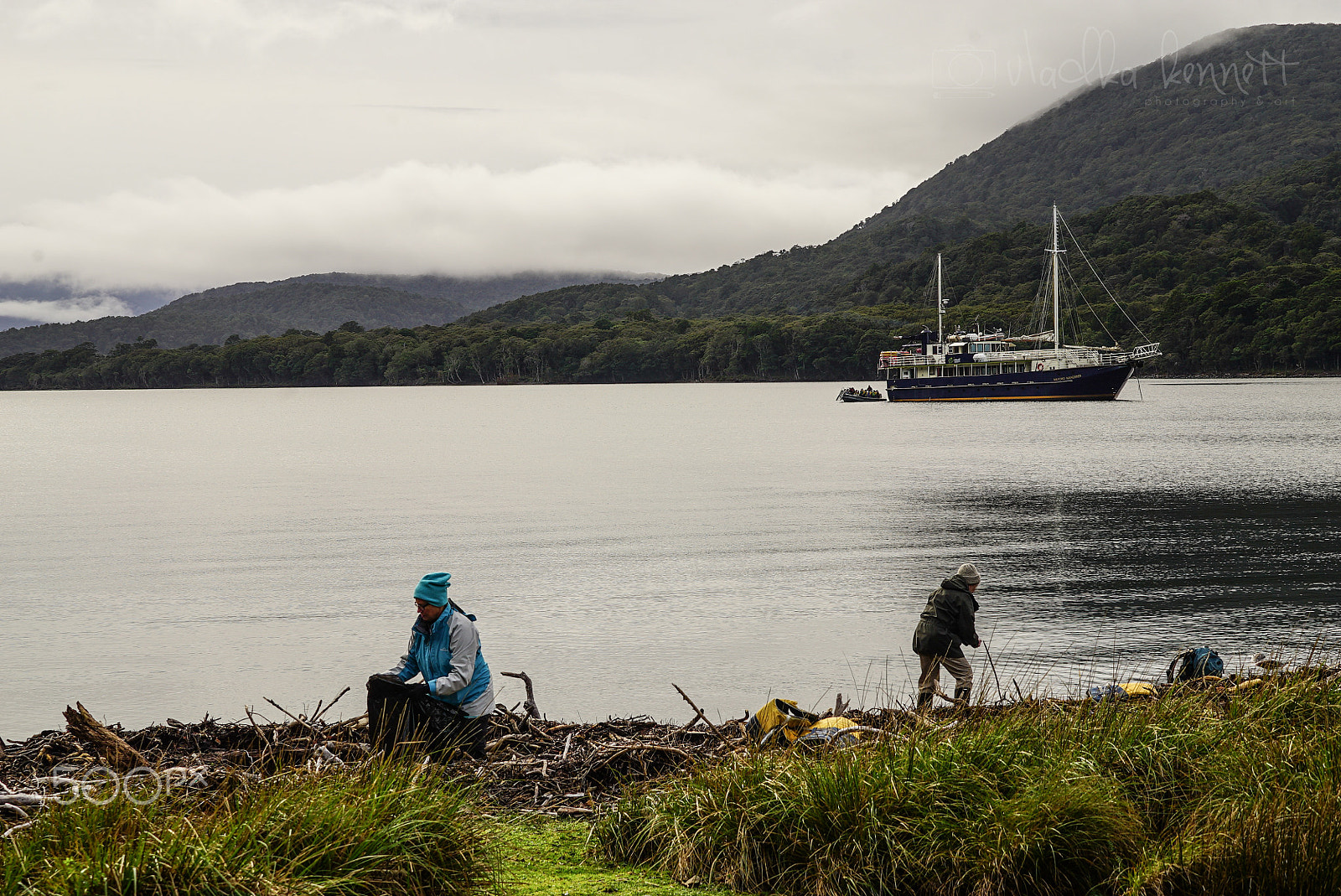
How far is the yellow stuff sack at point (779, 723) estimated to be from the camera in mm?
8875

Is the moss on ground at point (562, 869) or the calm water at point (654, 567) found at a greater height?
the moss on ground at point (562, 869)

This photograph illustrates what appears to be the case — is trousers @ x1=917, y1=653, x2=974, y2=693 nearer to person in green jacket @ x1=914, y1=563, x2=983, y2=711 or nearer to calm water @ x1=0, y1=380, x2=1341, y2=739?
person in green jacket @ x1=914, y1=563, x2=983, y2=711

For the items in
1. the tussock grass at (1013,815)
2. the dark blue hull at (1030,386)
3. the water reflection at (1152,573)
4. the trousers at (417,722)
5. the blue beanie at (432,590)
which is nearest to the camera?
the tussock grass at (1013,815)

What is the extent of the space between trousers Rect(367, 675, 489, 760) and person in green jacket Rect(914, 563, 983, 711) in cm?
454

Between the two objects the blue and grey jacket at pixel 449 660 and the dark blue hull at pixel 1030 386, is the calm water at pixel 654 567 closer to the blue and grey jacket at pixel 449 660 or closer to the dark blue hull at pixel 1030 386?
the blue and grey jacket at pixel 449 660

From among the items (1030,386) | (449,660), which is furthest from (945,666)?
(1030,386)

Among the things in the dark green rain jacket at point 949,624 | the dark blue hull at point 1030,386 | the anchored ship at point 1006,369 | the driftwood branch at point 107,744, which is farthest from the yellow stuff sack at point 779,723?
the dark blue hull at point 1030,386

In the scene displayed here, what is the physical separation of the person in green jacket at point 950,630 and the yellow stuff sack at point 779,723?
2.07m

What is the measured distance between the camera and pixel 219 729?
32.8 feet

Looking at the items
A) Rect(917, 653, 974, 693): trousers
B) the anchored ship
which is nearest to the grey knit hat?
Rect(917, 653, 974, 693): trousers

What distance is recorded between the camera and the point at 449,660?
8.64m

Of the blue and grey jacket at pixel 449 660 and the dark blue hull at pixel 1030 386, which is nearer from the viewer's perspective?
the blue and grey jacket at pixel 449 660

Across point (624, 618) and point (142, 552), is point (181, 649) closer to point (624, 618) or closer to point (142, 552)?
point (624, 618)

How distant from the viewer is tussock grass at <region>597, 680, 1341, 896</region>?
622 cm
